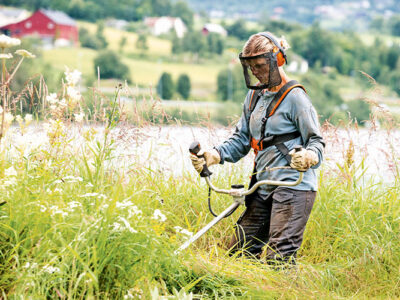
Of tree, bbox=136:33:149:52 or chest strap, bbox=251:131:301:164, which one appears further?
tree, bbox=136:33:149:52

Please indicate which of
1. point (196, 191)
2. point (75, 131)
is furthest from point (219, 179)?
point (75, 131)

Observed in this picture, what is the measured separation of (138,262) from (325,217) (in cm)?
242

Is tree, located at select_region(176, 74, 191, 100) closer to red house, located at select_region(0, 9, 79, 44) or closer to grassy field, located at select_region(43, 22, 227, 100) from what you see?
grassy field, located at select_region(43, 22, 227, 100)

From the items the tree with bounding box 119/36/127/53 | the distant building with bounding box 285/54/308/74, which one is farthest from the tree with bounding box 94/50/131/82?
the distant building with bounding box 285/54/308/74

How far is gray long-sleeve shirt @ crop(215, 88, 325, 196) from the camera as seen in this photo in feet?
13.1

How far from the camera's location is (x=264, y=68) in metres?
4.14

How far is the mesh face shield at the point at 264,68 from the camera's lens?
161 inches

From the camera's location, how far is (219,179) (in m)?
5.81

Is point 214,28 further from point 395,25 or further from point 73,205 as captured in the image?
point 73,205

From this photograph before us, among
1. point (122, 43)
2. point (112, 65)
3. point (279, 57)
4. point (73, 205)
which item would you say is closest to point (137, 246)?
point (73, 205)

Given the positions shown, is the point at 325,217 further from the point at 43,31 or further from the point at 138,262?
the point at 43,31

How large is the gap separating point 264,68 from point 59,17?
262ft

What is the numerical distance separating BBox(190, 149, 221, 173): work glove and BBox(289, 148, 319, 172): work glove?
74cm

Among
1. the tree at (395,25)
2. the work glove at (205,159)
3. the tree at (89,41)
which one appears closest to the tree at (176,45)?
the tree at (89,41)
